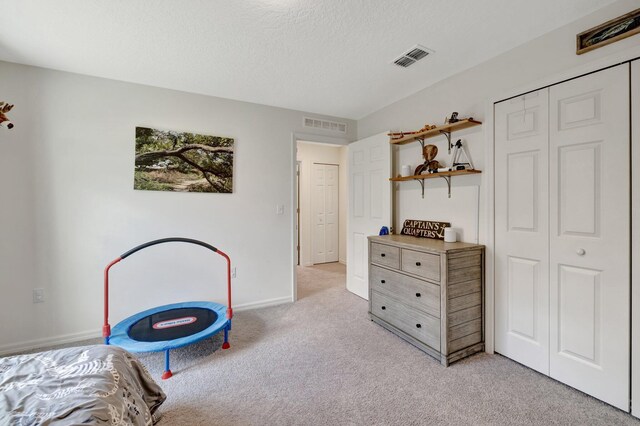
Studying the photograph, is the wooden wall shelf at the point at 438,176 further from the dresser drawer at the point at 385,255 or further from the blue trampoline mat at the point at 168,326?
the blue trampoline mat at the point at 168,326

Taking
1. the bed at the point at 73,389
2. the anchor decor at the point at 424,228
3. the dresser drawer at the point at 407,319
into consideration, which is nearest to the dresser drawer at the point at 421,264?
the dresser drawer at the point at 407,319

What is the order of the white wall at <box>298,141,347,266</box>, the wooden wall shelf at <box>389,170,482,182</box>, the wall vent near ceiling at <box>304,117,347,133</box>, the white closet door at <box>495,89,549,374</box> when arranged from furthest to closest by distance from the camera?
1. the white wall at <box>298,141,347,266</box>
2. the wall vent near ceiling at <box>304,117,347,133</box>
3. the wooden wall shelf at <box>389,170,482,182</box>
4. the white closet door at <box>495,89,549,374</box>

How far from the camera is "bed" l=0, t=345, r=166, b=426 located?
37.0 inches

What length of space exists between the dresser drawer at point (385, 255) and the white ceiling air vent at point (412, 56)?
1704 mm

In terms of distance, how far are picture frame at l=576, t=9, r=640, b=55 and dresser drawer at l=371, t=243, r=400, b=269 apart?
6.38ft

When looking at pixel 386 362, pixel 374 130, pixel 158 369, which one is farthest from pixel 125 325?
pixel 374 130

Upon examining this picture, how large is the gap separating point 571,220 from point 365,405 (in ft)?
6.11

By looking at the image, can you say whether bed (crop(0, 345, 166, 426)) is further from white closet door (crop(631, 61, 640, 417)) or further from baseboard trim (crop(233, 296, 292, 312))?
white closet door (crop(631, 61, 640, 417))

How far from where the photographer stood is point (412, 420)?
157 cm

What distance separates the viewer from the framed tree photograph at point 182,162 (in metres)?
2.78

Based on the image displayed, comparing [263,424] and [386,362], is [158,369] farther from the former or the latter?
[386,362]

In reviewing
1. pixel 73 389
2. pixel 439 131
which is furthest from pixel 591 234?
pixel 73 389

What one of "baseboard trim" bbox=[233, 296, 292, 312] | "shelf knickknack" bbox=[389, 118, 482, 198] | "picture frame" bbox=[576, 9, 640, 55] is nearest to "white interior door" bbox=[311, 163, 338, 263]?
"baseboard trim" bbox=[233, 296, 292, 312]

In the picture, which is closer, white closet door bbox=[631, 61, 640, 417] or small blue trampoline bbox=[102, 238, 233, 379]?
white closet door bbox=[631, 61, 640, 417]
